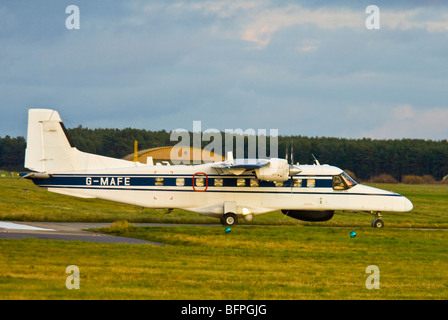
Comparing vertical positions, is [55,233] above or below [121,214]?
above

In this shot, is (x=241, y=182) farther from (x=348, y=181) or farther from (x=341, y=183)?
(x=348, y=181)

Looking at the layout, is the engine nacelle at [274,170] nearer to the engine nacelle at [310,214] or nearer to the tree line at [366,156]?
the engine nacelle at [310,214]

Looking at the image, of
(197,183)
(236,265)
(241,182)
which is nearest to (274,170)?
(241,182)

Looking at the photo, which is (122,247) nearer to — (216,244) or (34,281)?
(216,244)

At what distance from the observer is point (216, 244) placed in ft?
79.8

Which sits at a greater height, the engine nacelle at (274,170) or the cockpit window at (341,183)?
the engine nacelle at (274,170)

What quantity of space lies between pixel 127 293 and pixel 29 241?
33.8 feet

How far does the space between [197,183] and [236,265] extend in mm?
10607

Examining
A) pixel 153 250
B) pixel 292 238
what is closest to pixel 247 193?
pixel 292 238

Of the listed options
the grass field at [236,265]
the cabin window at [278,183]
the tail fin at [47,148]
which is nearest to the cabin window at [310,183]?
the cabin window at [278,183]

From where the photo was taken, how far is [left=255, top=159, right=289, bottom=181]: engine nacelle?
92.7 ft

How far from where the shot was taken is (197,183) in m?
29.4

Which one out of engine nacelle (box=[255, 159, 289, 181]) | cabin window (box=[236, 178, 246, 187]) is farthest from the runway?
engine nacelle (box=[255, 159, 289, 181])

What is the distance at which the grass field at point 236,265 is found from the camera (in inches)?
562
